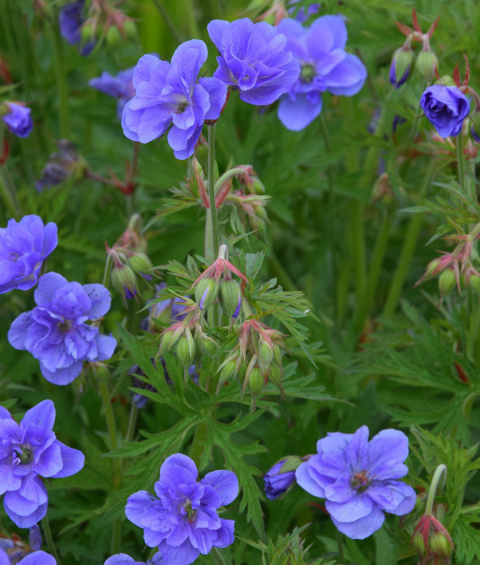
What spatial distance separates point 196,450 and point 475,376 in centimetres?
57

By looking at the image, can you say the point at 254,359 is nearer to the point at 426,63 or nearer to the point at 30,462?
the point at 30,462

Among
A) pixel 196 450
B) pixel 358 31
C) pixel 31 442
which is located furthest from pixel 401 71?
pixel 31 442

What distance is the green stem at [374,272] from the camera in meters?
1.95

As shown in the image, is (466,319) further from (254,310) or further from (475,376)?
(254,310)

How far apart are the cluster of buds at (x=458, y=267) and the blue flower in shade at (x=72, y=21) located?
1.17m

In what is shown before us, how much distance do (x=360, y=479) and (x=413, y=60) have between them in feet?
2.67

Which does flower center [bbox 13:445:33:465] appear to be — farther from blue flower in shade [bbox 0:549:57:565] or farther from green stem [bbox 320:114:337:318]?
green stem [bbox 320:114:337:318]

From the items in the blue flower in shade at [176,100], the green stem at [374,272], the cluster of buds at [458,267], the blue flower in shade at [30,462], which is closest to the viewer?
the blue flower in shade at [176,100]

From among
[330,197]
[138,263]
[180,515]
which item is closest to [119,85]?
[330,197]

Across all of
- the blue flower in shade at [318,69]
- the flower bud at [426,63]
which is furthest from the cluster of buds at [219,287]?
the blue flower in shade at [318,69]

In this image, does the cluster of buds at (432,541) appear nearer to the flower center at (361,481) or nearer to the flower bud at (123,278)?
the flower center at (361,481)

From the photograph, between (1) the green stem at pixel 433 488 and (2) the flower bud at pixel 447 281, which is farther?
(2) the flower bud at pixel 447 281

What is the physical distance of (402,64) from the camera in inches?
58.2

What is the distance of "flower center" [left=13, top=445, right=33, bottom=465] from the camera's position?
3.79 ft
